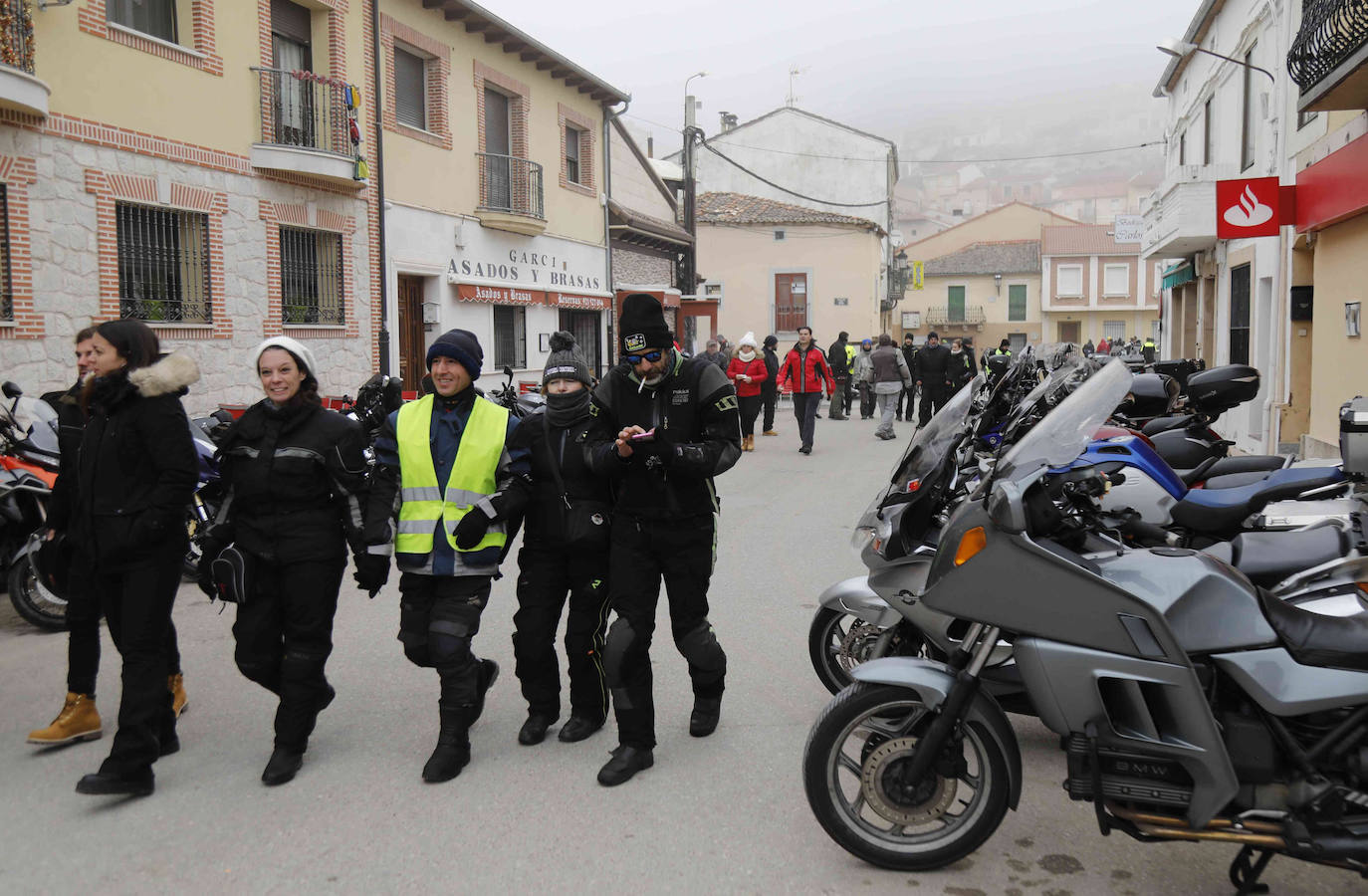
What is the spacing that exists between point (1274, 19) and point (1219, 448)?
12.1 meters

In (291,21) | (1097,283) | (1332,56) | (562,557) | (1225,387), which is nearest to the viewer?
(562,557)

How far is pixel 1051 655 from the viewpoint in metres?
3.21

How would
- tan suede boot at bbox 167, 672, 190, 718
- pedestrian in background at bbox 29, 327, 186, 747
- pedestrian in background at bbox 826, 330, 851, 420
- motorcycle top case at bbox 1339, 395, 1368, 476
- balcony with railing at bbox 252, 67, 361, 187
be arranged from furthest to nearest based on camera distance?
pedestrian in background at bbox 826, 330, 851, 420
balcony with railing at bbox 252, 67, 361, 187
tan suede boot at bbox 167, 672, 190, 718
pedestrian in background at bbox 29, 327, 186, 747
motorcycle top case at bbox 1339, 395, 1368, 476

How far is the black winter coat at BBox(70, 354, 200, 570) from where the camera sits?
4316 mm

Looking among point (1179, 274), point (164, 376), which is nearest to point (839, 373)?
point (1179, 274)

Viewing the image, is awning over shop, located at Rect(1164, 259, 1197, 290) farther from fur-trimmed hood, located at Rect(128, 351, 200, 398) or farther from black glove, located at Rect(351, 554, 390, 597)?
fur-trimmed hood, located at Rect(128, 351, 200, 398)

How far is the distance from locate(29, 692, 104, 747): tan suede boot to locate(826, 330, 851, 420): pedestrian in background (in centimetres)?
1913

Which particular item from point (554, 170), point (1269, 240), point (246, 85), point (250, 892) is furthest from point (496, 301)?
point (250, 892)

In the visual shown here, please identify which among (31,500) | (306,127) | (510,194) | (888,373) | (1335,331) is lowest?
(31,500)

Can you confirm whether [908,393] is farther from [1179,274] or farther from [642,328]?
[642,328]

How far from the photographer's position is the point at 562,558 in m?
4.67

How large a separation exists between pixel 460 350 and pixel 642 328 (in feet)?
2.32

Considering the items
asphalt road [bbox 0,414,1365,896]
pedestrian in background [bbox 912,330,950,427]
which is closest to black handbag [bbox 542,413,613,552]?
asphalt road [bbox 0,414,1365,896]

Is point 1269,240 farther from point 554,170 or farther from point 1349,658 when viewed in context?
point 1349,658
